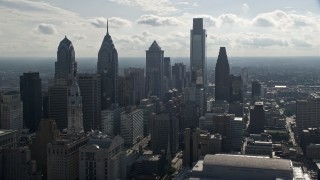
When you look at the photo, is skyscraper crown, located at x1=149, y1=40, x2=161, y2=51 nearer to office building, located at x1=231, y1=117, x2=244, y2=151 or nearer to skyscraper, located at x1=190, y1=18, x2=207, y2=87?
skyscraper, located at x1=190, y1=18, x2=207, y2=87

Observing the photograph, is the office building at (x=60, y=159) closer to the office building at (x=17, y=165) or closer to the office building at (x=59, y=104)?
the office building at (x=17, y=165)

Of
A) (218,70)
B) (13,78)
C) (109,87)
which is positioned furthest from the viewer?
(218,70)

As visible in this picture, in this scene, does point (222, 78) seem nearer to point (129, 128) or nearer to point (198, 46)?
point (198, 46)

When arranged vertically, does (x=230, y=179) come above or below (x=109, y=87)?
below

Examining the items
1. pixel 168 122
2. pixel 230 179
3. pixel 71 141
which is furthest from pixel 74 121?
pixel 230 179

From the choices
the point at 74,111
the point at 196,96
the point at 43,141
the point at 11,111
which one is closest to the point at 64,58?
the point at 11,111

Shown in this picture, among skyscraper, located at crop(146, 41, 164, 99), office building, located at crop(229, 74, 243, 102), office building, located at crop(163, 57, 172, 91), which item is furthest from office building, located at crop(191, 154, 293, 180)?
office building, located at crop(163, 57, 172, 91)

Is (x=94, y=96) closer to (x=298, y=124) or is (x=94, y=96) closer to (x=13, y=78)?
(x=13, y=78)
